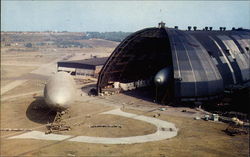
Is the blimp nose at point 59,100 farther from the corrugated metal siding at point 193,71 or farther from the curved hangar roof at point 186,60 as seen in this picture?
the corrugated metal siding at point 193,71

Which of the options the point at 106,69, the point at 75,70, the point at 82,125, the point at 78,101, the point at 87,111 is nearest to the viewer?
the point at 82,125

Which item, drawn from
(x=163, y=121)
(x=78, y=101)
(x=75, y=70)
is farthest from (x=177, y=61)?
(x=75, y=70)

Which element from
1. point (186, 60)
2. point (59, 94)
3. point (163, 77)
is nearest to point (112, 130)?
point (59, 94)

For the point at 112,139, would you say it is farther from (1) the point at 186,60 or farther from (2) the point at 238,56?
(2) the point at 238,56

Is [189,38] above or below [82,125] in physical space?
above

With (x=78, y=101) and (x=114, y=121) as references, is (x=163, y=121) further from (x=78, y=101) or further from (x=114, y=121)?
(x=78, y=101)

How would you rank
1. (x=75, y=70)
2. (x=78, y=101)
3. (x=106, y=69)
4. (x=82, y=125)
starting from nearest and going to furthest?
1. (x=82, y=125)
2. (x=78, y=101)
3. (x=106, y=69)
4. (x=75, y=70)
